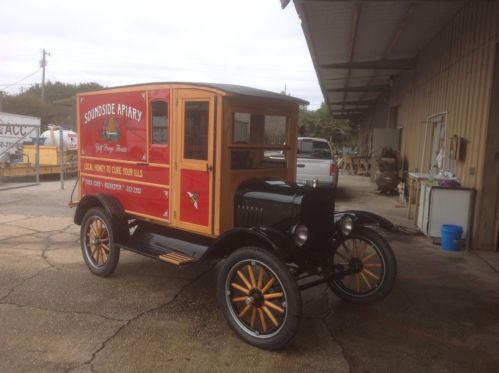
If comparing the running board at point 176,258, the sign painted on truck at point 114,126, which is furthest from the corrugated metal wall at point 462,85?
the sign painted on truck at point 114,126

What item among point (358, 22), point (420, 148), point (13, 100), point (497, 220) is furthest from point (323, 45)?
point (13, 100)

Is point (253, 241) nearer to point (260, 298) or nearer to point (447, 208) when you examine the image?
point (260, 298)

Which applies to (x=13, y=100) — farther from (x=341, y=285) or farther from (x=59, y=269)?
(x=341, y=285)

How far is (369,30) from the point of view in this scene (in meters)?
9.27

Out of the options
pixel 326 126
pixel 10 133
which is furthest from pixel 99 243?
pixel 326 126

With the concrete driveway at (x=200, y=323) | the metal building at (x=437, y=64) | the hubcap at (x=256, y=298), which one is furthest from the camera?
the metal building at (x=437, y=64)

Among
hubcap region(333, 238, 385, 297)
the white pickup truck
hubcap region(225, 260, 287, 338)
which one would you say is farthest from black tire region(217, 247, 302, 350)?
the white pickup truck

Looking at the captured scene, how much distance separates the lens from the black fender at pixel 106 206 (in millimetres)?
4902

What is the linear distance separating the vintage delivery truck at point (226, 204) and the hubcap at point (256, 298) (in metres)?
0.01

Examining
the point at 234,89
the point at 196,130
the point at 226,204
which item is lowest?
the point at 226,204

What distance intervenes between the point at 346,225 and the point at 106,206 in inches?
107

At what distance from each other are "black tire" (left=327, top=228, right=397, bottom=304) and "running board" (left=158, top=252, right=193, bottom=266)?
140 cm

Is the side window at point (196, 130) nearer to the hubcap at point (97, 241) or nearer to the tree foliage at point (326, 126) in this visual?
the hubcap at point (97, 241)

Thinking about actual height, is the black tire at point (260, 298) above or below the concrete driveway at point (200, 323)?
above
